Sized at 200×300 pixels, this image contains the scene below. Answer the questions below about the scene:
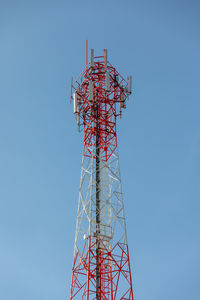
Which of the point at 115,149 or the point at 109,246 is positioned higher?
the point at 115,149

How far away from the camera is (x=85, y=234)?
55.8 meters

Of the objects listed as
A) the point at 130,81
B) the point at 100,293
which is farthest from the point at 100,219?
the point at 130,81

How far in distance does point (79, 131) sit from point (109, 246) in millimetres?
12554

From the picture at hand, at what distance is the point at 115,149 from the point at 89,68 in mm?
8656

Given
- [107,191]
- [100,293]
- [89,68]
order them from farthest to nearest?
1. [89,68]
2. [107,191]
3. [100,293]

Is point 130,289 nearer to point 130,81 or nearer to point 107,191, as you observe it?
point 107,191

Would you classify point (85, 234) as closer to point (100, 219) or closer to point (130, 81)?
point (100, 219)

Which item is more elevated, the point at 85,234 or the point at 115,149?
the point at 115,149

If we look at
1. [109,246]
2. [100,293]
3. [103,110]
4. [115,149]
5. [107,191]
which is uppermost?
[103,110]

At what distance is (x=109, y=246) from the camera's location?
55.7 m

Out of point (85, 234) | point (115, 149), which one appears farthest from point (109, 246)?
point (115, 149)

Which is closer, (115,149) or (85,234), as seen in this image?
(85,234)

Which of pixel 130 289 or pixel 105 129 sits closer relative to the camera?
pixel 130 289

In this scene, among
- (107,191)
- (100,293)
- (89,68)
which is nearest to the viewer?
(100,293)
